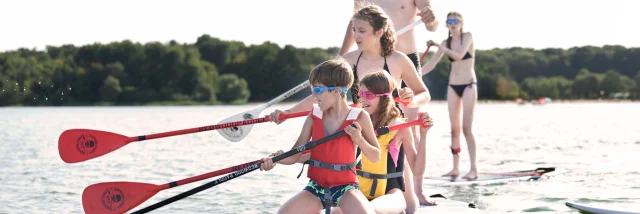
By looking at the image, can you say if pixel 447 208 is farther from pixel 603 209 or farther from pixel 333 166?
pixel 333 166

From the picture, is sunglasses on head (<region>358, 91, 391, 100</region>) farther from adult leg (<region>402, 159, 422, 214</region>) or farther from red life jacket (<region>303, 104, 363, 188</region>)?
adult leg (<region>402, 159, 422, 214</region>)

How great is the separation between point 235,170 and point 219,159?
12.7 meters

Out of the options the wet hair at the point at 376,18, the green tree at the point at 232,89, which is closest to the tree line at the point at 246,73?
the green tree at the point at 232,89

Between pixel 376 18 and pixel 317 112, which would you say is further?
pixel 376 18

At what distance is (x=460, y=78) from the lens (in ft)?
35.3

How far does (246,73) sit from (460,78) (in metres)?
106

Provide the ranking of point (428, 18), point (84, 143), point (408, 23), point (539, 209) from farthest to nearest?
point (539, 209)
point (408, 23)
point (428, 18)
point (84, 143)

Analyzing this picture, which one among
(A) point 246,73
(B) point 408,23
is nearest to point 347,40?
(B) point 408,23

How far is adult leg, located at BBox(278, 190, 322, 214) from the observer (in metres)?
5.57

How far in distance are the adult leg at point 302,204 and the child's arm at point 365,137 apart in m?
0.43

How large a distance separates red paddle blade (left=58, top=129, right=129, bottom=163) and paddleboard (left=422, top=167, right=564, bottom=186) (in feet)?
14.0

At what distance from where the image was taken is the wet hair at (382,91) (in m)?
6.00

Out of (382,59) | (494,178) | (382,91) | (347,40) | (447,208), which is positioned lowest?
(494,178)

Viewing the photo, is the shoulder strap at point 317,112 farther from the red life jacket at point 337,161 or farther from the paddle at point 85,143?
the paddle at point 85,143
